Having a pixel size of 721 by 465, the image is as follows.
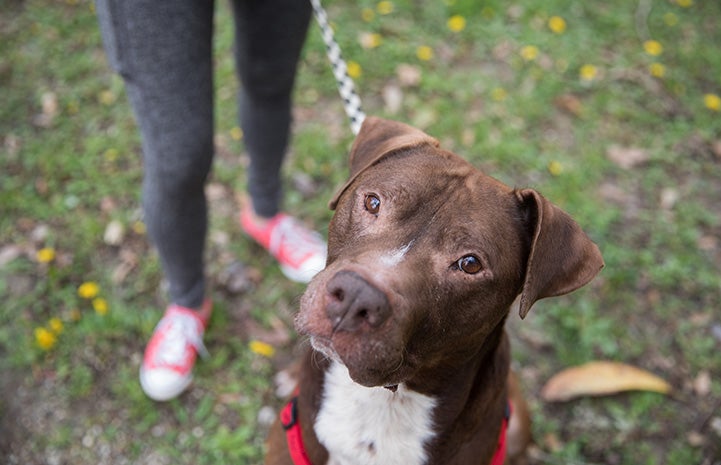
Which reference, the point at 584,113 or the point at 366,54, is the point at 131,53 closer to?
the point at 366,54

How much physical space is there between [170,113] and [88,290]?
193 cm

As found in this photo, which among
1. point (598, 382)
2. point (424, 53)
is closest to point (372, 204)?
point (598, 382)

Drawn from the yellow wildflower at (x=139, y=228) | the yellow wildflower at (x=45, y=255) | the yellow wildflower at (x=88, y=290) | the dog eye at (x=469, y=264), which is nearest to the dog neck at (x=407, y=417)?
the dog eye at (x=469, y=264)

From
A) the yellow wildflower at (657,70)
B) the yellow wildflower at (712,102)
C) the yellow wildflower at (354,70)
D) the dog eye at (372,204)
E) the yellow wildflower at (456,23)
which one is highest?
the dog eye at (372,204)

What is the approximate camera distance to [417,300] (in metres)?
2.18

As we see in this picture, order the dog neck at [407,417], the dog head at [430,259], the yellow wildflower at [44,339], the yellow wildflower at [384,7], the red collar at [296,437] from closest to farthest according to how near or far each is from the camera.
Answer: the dog head at [430,259], the dog neck at [407,417], the red collar at [296,437], the yellow wildflower at [44,339], the yellow wildflower at [384,7]

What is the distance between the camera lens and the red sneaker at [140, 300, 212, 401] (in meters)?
3.80

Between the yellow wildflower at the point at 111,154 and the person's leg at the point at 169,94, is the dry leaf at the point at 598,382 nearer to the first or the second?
the person's leg at the point at 169,94

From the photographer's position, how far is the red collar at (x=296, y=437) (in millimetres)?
2742

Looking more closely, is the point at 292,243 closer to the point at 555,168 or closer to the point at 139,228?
the point at 139,228

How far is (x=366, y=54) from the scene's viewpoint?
237 inches

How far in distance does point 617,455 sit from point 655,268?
60.9 inches

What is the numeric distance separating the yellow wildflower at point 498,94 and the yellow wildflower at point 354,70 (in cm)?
123

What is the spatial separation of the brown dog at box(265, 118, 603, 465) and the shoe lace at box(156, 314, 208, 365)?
1.23 m
